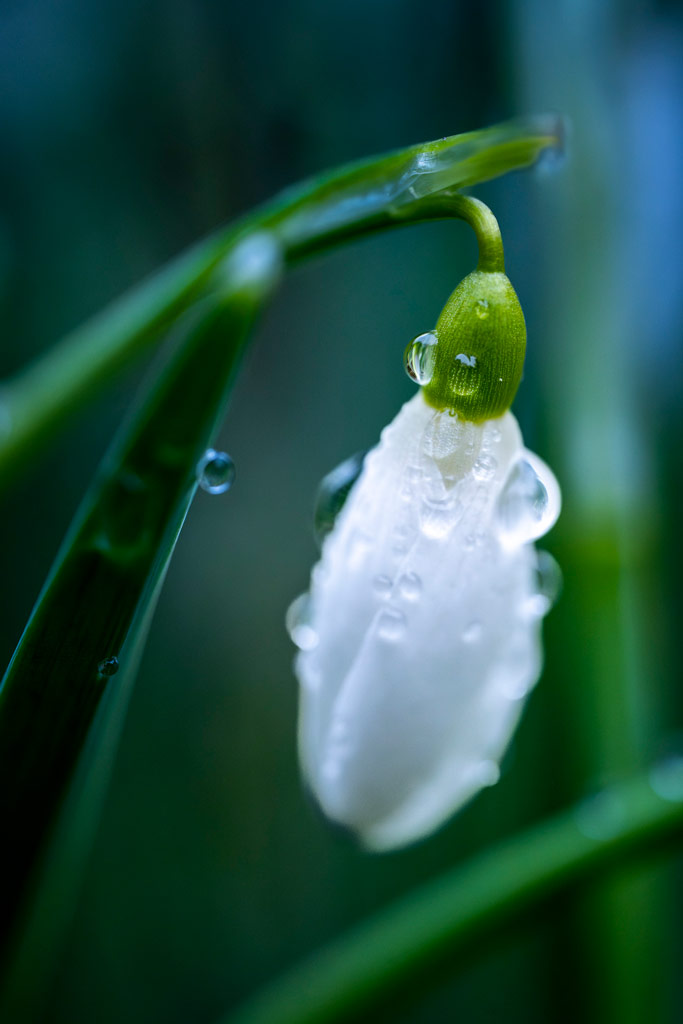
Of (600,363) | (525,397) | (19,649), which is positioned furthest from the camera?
(525,397)

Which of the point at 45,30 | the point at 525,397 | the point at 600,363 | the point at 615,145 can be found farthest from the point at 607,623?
the point at 45,30

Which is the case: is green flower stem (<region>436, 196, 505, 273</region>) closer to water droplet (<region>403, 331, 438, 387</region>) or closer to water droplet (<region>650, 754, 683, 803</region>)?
water droplet (<region>403, 331, 438, 387</region>)

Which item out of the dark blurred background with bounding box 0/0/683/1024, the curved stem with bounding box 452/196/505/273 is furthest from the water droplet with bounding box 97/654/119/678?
the dark blurred background with bounding box 0/0/683/1024

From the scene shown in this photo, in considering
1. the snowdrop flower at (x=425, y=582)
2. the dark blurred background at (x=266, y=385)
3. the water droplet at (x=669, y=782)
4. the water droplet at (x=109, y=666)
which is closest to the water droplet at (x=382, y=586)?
the snowdrop flower at (x=425, y=582)

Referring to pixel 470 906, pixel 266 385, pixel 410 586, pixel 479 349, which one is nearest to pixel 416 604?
pixel 410 586

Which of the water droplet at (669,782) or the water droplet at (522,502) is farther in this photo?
the water droplet at (669,782)

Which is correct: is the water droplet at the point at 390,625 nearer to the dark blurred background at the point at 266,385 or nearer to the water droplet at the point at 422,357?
the water droplet at the point at 422,357

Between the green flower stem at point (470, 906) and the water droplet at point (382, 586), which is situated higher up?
the water droplet at point (382, 586)

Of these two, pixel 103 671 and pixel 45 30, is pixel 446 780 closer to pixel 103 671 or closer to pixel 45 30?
pixel 103 671
